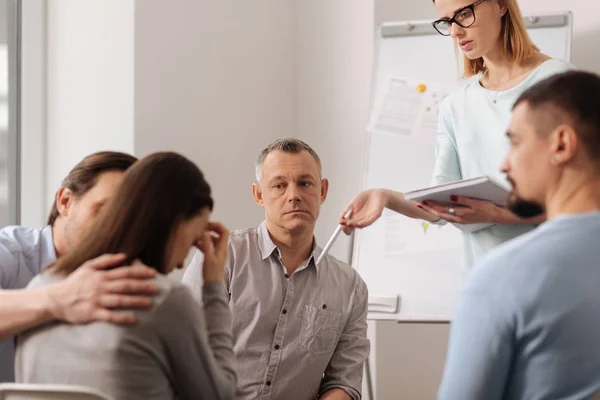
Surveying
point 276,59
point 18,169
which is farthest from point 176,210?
point 276,59

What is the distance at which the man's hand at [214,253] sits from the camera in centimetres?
164

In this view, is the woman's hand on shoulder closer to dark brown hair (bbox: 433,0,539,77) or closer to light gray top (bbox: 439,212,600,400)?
dark brown hair (bbox: 433,0,539,77)

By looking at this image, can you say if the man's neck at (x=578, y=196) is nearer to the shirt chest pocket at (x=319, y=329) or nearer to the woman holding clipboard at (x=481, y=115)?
the woman holding clipboard at (x=481, y=115)

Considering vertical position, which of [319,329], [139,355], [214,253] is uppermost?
[214,253]

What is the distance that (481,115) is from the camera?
2.38 m

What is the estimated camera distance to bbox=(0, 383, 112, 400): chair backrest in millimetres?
1262

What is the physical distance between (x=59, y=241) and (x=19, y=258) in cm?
10

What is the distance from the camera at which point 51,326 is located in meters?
1.41

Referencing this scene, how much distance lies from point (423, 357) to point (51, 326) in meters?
2.62

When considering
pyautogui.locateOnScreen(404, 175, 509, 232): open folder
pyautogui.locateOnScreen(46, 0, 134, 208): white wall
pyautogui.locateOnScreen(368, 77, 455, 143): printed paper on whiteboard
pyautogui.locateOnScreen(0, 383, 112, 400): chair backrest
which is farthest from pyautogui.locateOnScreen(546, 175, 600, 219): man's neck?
pyautogui.locateOnScreen(46, 0, 134, 208): white wall

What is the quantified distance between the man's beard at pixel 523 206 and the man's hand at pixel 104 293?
0.63 meters

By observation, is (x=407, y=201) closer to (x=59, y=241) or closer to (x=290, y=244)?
(x=290, y=244)

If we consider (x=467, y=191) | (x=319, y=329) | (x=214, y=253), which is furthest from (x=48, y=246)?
(x=467, y=191)

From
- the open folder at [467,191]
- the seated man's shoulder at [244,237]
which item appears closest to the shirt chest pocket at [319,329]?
the seated man's shoulder at [244,237]
